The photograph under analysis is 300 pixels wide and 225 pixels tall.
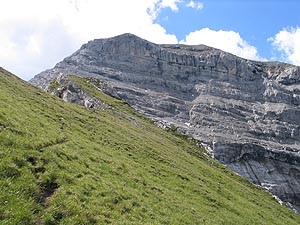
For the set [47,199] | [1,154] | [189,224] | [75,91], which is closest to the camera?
[47,199]

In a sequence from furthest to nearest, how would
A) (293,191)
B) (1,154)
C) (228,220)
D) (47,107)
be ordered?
(293,191) < (47,107) < (228,220) < (1,154)

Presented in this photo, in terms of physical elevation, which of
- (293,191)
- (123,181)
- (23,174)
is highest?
(23,174)

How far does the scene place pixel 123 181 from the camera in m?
29.6

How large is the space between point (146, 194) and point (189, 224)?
4.26 metres

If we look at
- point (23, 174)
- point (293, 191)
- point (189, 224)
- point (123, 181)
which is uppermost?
point (23, 174)

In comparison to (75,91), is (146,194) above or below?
below

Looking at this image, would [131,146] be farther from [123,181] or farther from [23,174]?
[23,174]

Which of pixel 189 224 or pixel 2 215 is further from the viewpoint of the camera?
pixel 189 224

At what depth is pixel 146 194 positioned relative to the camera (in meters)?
29.0

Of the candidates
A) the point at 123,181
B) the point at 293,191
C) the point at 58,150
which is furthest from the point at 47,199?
the point at 293,191

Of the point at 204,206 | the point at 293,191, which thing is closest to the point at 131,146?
the point at 204,206

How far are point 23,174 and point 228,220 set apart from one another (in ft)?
75.6

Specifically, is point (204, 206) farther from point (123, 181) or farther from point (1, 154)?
point (1, 154)

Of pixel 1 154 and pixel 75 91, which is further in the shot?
pixel 75 91
